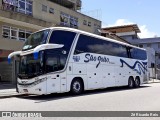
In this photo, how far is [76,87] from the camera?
1633cm

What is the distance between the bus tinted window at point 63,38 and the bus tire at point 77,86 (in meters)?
2.13

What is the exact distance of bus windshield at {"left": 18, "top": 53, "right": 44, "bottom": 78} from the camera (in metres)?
14.2

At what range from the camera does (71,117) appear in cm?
875

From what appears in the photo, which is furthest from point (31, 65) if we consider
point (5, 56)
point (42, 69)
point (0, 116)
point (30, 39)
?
point (5, 56)

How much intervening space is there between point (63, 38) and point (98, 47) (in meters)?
4.04

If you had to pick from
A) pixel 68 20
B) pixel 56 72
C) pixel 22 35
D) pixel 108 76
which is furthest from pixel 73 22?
pixel 56 72

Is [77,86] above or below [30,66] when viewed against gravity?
below

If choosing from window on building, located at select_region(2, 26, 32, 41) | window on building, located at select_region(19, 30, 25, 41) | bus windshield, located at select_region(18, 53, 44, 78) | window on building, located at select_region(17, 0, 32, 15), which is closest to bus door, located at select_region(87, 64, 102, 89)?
Result: bus windshield, located at select_region(18, 53, 44, 78)

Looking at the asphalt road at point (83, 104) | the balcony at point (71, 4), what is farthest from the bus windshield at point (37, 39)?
the balcony at point (71, 4)

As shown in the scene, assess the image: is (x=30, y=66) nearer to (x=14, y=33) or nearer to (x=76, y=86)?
(x=76, y=86)

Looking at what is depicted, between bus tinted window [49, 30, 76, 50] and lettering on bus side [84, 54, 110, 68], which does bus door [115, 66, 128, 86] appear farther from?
bus tinted window [49, 30, 76, 50]

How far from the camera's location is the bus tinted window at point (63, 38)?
14930 millimetres

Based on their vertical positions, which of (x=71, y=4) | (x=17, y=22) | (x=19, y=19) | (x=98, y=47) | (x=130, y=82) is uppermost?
(x=71, y=4)

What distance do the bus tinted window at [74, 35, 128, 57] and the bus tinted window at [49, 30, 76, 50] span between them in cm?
71
